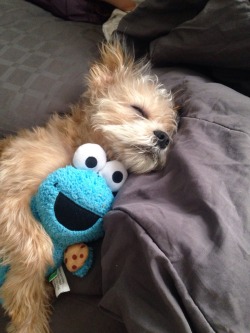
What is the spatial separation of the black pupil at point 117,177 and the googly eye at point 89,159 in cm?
4

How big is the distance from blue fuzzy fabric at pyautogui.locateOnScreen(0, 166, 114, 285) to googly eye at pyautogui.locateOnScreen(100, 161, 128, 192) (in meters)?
0.04

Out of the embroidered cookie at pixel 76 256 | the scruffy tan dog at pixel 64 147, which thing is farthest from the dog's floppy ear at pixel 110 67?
the embroidered cookie at pixel 76 256

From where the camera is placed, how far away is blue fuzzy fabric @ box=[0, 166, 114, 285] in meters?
0.71

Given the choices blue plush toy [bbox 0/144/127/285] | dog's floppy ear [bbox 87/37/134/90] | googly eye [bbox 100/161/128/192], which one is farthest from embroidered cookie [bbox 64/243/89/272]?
dog's floppy ear [bbox 87/37/134/90]

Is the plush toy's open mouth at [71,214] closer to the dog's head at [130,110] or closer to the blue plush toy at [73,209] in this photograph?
the blue plush toy at [73,209]

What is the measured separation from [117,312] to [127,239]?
5.4 inches

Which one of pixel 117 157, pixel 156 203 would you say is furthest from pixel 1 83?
pixel 156 203

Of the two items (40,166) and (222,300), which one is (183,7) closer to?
(40,166)

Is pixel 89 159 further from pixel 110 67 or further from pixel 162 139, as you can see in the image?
pixel 110 67

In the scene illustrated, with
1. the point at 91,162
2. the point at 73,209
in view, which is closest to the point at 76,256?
the point at 73,209

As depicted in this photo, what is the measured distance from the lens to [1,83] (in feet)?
3.78

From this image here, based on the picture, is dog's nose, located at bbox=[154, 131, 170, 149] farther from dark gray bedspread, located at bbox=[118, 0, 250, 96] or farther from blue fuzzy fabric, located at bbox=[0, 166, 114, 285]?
dark gray bedspread, located at bbox=[118, 0, 250, 96]

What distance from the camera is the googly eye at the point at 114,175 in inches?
31.3

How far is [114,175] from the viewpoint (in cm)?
80
